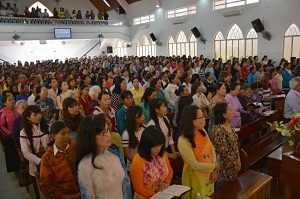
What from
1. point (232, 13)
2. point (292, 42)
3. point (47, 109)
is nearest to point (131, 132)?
point (47, 109)

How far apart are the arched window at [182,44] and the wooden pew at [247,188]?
15.2m

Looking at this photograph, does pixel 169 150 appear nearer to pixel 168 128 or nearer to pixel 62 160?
pixel 168 128

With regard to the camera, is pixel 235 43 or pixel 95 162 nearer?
pixel 95 162

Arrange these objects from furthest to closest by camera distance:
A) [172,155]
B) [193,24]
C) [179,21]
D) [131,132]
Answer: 1. [179,21]
2. [193,24]
3. [172,155]
4. [131,132]

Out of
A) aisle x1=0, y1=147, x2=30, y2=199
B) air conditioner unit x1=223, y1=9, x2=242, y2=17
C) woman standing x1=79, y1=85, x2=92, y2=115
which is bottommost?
aisle x1=0, y1=147, x2=30, y2=199

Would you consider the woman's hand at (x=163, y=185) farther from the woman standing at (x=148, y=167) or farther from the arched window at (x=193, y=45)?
the arched window at (x=193, y=45)

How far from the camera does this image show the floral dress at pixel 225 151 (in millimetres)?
2891

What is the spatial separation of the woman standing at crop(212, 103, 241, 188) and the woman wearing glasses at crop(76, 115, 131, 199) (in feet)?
4.24

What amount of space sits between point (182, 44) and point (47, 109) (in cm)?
1419

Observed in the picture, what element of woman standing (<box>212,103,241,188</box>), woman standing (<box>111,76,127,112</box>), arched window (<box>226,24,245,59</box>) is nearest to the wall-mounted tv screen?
arched window (<box>226,24,245,59</box>)

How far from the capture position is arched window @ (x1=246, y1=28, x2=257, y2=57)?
44.4 feet

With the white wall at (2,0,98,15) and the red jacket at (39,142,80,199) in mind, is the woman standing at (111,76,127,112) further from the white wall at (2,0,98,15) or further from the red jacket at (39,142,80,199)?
the white wall at (2,0,98,15)

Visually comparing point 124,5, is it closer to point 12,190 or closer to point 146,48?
point 146,48

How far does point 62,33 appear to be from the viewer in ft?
58.7
